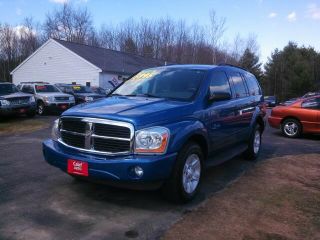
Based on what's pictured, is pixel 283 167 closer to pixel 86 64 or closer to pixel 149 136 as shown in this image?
pixel 149 136

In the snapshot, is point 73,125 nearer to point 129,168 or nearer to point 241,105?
point 129,168

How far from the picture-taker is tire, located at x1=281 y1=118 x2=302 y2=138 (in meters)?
12.4

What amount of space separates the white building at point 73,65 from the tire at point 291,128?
74.0ft

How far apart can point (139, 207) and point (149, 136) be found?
1.03 metres

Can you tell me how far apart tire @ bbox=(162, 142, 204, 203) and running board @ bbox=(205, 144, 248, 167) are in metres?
0.46

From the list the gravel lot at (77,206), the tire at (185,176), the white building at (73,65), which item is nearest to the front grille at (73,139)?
the gravel lot at (77,206)

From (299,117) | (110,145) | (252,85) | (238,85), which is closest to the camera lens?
(110,145)

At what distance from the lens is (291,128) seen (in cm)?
1252

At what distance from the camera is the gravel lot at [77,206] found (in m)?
4.36

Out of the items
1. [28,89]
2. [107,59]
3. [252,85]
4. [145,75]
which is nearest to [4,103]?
[28,89]

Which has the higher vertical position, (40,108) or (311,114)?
(311,114)

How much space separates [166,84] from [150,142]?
1754mm

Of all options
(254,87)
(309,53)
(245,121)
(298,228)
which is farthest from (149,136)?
(309,53)

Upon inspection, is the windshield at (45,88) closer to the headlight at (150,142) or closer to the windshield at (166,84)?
the windshield at (166,84)
